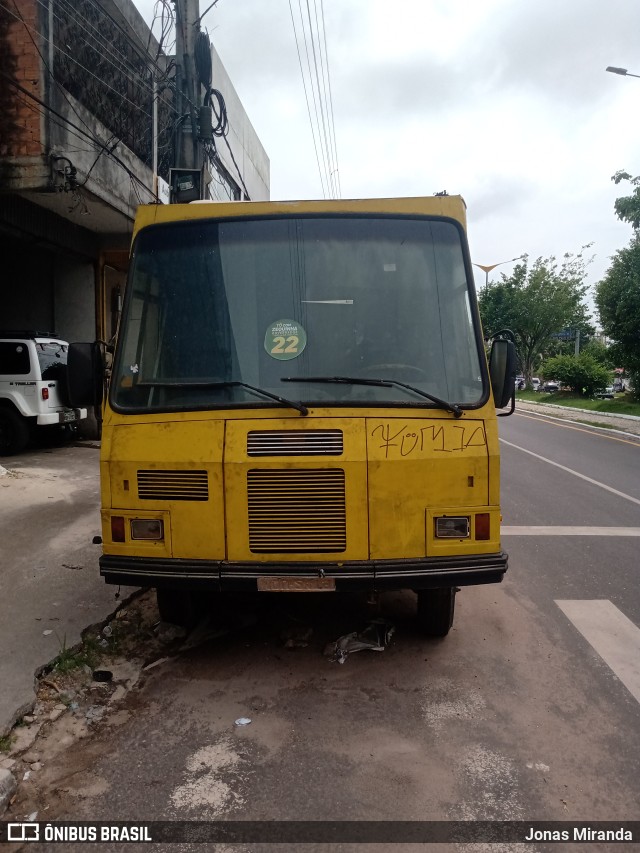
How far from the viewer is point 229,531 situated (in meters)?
3.62

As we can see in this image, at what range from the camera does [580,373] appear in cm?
3453

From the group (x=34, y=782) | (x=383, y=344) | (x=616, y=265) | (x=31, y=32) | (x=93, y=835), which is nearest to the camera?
(x=93, y=835)

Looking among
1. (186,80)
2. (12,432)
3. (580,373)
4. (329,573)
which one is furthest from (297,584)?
(580,373)

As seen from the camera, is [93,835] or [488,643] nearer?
[93,835]

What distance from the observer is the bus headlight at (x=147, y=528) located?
146 inches

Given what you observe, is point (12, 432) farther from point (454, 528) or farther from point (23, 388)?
point (454, 528)

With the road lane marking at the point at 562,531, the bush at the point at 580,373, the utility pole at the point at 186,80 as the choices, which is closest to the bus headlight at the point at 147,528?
the road lane marking at the point at 562,531

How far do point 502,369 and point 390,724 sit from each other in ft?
6.99

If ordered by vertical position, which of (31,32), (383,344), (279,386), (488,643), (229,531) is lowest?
(488,643)

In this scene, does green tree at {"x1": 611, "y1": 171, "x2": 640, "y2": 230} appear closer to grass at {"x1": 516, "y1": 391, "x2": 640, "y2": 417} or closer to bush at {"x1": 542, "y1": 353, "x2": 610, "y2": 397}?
grass at {"x1": 516, "y1": 391, "x2": 640, "y2": 417}

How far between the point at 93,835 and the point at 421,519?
6.92 ft

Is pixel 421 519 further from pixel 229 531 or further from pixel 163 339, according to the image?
pixel 163 339

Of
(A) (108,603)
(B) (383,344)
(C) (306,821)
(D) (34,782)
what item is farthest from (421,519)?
A: (A) (108,603)

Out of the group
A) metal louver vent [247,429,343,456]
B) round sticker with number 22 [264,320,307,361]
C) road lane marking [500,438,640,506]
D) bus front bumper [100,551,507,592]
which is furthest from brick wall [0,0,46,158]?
road lane marking [500,438,640,506]
